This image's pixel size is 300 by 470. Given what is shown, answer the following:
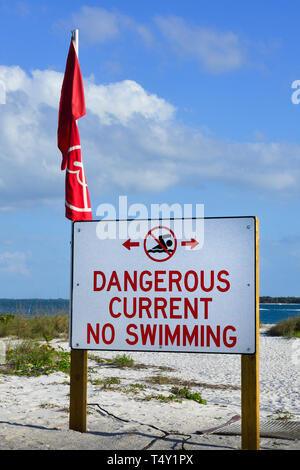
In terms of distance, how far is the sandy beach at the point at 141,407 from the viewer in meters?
5.43

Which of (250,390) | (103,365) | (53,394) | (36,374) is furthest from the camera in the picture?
(103,365)

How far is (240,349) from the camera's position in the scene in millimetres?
5340

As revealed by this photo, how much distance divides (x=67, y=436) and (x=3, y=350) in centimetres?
674

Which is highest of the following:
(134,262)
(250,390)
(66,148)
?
(66,148)

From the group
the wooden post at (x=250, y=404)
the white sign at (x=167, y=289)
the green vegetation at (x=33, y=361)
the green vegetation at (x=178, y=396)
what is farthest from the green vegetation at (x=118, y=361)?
the wooden post at (x=250, y=404)

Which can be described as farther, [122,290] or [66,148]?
[66,148]

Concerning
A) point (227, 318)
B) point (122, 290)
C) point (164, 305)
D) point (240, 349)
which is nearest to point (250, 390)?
point (240, 349)

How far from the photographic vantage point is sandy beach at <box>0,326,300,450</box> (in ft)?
17.8

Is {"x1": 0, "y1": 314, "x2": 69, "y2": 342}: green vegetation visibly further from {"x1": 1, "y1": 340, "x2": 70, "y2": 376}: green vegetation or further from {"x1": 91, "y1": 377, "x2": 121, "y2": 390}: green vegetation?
{"x1": 91, "y1": 377, "x2": 121, "y2": 390}: green vegetation

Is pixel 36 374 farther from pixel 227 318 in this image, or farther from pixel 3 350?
pixel 227 318

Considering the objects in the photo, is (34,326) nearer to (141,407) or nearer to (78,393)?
(141,407)

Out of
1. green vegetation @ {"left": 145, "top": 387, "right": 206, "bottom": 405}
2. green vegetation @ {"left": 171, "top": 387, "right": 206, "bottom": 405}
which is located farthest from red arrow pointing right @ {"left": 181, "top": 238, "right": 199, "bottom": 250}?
green vegetation @ {"left": 171, "top": 387, "right": 206, "bottom": 405}

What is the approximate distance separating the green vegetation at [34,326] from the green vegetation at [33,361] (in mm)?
3559

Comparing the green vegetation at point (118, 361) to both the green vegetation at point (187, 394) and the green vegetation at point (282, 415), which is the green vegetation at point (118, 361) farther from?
the green vegetation at point (282, 415)
